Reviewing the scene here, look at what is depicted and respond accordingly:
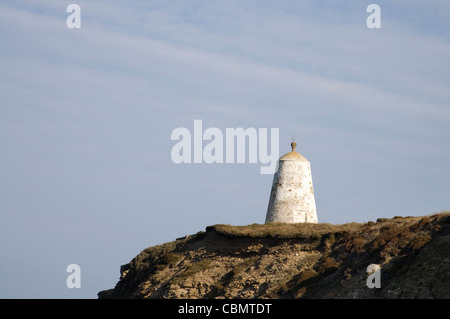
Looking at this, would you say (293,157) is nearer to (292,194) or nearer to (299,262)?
(292,194)

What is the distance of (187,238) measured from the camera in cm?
6344

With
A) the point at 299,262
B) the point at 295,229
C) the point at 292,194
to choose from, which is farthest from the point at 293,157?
the point at 299,262

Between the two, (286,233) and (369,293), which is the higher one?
(286,233)

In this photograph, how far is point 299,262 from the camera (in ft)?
167

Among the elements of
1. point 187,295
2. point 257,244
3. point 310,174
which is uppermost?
point 310,174

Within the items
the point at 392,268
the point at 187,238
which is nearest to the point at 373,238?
the point at 392,268

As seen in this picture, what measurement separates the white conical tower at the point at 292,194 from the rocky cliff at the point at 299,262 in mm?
1764

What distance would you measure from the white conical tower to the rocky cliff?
5.79 feet

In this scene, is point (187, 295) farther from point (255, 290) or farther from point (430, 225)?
point (430, 225)

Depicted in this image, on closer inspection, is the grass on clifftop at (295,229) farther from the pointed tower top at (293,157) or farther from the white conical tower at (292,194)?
the pointed tower top at (293,157)

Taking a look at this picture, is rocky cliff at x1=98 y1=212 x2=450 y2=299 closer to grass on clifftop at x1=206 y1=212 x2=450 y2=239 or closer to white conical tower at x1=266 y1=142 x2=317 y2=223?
grass on clifftop at x1=206 y1=212 x2=450 y2=239

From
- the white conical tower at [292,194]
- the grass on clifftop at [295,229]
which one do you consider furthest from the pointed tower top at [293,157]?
the grass on clifftop at [295,229]

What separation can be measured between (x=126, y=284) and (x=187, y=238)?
6.87m
